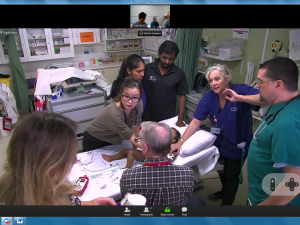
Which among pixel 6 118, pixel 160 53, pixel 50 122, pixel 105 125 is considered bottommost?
pixel 6 118

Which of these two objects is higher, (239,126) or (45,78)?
(45,78)

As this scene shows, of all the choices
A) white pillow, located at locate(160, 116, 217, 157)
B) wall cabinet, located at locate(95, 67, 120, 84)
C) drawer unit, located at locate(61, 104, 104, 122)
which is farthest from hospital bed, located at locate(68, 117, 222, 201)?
wall cabinet, located at locate(95, 67, 120, 84)

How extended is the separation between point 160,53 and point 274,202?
1.25 metres

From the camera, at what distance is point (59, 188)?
0.70 meters

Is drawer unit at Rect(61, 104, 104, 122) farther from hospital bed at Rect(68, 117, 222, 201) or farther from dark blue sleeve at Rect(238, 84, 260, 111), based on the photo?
dark blue sleeve at Rect(238, 84, 260, 111)

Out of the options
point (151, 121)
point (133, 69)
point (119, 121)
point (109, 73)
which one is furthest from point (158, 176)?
point (109, 73)

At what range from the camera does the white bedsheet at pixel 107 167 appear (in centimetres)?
123

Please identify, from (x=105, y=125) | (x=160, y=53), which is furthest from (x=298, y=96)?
(x=105, y=125)

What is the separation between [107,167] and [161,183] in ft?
2.12

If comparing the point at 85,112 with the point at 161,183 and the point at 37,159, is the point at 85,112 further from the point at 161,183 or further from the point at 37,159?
the point at 37,159

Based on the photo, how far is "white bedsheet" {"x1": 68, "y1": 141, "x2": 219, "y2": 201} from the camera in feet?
4.03

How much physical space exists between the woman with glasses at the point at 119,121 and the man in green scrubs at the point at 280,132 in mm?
773

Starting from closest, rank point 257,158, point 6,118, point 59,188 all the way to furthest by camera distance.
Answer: point 59,188, point 257,158, point 6,118

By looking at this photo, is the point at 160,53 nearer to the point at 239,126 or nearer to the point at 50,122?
the point at 239,126
